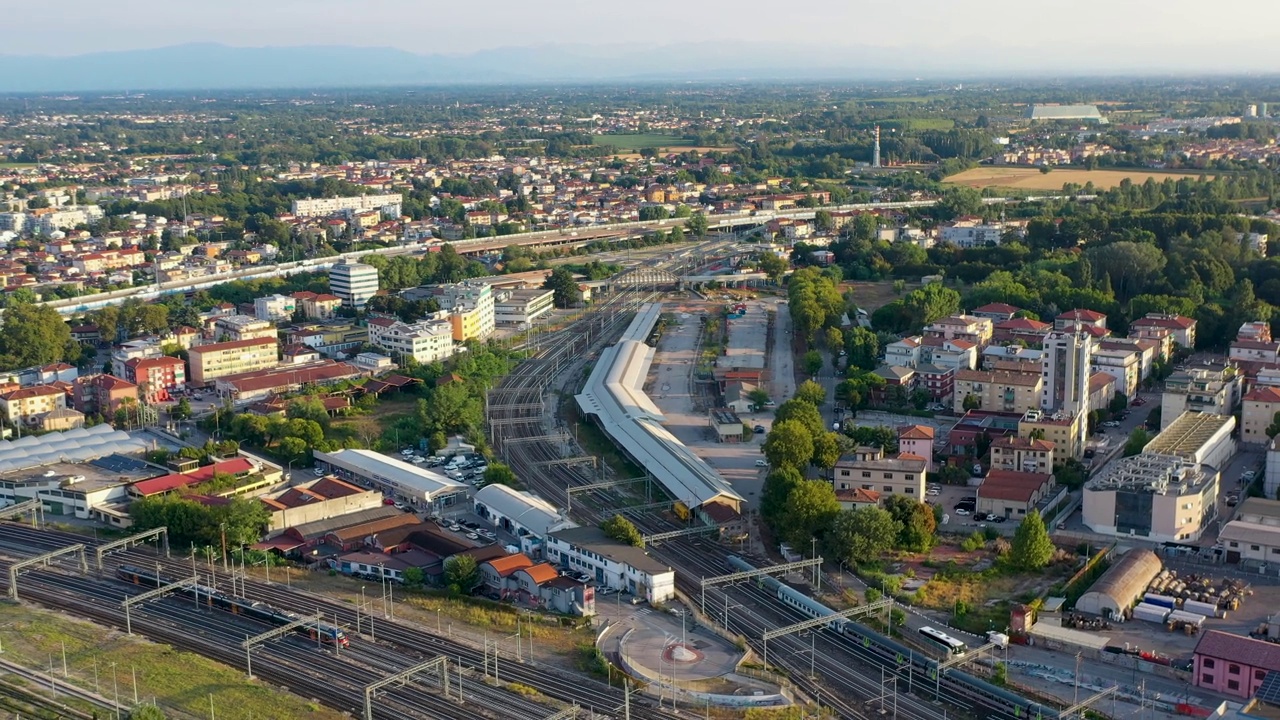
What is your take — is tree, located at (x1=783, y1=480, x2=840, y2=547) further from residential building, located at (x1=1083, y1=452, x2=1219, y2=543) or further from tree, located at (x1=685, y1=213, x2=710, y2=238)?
tree, located at (x1=685, y1=213, x2=710, y2=238)

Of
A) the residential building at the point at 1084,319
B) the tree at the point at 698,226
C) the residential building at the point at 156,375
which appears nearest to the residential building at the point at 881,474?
the residential building at the point at 1084,319

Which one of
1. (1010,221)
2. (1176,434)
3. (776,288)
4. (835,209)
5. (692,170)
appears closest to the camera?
(1176,434)

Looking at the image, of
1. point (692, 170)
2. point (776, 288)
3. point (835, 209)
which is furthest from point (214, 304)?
point (692, 170)

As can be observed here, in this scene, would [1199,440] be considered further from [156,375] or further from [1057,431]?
[156,375]

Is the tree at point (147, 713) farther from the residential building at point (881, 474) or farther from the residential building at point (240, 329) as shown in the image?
the residential building at point (240, 329)

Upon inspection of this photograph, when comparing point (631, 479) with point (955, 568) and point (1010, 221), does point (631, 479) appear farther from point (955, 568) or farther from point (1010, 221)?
point (1010, 221)

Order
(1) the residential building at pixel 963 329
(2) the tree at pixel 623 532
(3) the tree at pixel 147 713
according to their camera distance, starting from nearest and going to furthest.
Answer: (3) the tree at pixel 147 713, (2) the tree at pixel 623 532, (1) the residential building at pixel 963 329

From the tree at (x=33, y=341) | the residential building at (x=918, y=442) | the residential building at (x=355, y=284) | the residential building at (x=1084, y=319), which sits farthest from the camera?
the residential building at (x=355, y=284)

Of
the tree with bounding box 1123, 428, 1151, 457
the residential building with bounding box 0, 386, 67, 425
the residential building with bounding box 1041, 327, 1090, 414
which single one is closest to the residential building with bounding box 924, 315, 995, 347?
the residential building with bounding box 1041, 327, 1090, 414
